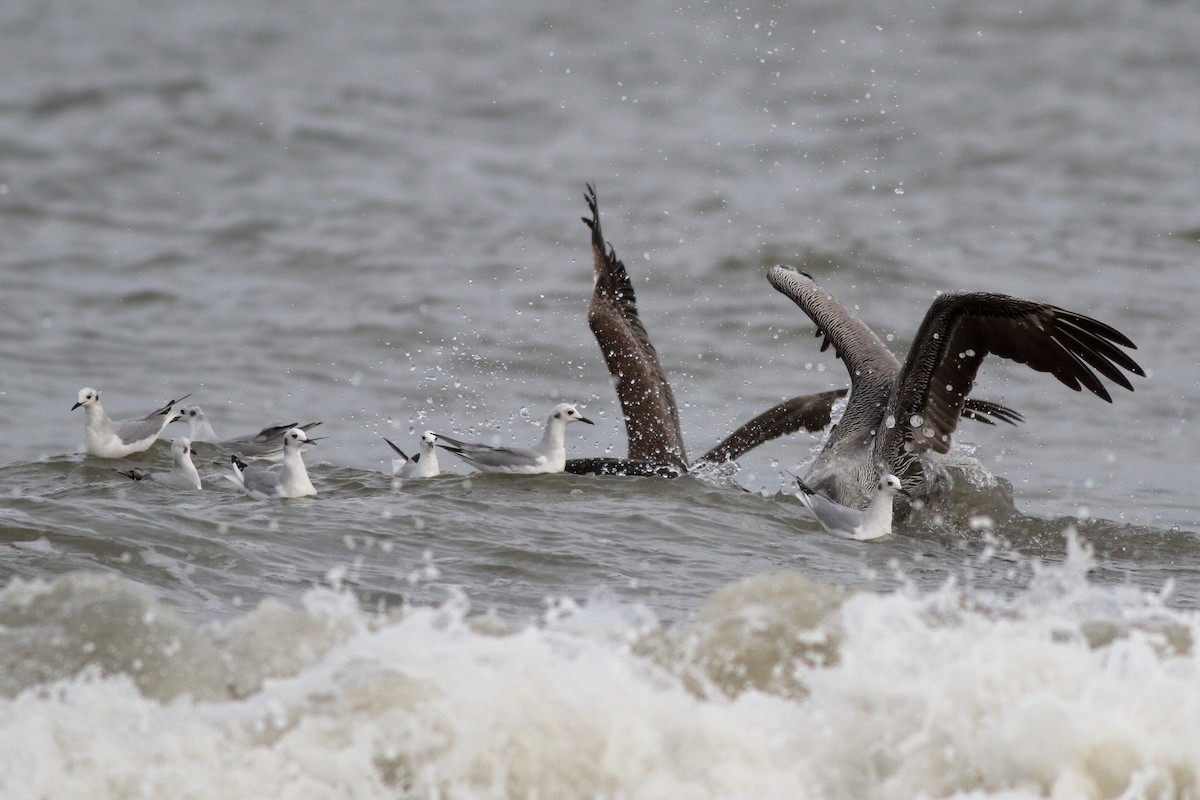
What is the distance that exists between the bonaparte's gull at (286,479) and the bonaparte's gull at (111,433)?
3.67 ft

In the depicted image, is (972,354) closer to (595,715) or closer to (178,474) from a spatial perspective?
(178,474)

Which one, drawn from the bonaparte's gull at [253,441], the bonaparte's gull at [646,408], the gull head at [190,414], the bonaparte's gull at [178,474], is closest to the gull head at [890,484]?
the bonaparte's gull at [646,408]

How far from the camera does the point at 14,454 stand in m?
9.96

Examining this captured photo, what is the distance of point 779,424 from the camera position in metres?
10.1

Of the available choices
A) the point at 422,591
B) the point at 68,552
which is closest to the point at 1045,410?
the point at 422,591

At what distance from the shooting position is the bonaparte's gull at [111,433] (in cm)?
908

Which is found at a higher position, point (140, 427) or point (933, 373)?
point (933, 373)

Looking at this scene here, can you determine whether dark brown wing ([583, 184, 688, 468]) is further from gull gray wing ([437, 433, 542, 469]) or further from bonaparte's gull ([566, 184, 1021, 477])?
gull gray wing ([437, 433, 542, 469])

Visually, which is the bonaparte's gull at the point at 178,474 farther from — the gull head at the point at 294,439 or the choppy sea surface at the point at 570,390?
the gull head at the point at 294,439

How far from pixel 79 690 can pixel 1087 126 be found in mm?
18902

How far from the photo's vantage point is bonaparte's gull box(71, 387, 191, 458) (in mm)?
9078

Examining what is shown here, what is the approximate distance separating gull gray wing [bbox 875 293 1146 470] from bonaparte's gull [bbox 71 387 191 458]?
13.7 ft

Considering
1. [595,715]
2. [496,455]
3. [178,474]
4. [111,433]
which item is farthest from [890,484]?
[111,433]

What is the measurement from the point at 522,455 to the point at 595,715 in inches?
176
